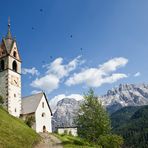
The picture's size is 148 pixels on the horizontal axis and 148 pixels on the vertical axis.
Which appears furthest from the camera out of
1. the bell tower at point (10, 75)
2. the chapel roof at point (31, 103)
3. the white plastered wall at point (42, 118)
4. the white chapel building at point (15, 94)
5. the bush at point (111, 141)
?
the chapel roof at point (31, 103)

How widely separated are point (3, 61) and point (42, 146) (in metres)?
38.1

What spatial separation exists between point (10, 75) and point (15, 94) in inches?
211

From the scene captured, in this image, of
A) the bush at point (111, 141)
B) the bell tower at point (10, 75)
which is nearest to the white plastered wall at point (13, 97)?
the bell tower at point (10, 75)

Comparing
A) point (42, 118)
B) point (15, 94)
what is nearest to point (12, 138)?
point (15, 94)

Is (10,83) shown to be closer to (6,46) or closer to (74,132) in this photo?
(6,46)

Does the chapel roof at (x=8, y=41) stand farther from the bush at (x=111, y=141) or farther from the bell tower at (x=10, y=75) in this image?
the bush at (x=111, y=141)

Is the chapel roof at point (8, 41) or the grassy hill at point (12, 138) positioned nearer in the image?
the grassy hill at point (12, 138)

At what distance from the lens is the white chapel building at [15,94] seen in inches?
3219

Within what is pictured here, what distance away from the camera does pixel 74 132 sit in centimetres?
10406

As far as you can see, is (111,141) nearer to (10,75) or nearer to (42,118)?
(42,118)

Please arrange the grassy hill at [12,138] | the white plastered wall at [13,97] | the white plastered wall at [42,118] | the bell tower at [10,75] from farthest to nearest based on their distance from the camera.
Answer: the white plastered wall at [42,118]
the bell tower at [10,75]
the white plastered wall at [13,97]
the grassy hill at [12,138]

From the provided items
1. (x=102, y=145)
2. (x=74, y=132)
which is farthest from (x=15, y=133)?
(x=74, y=132)

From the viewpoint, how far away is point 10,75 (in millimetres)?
83312

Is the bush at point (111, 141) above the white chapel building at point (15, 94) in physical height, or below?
below
